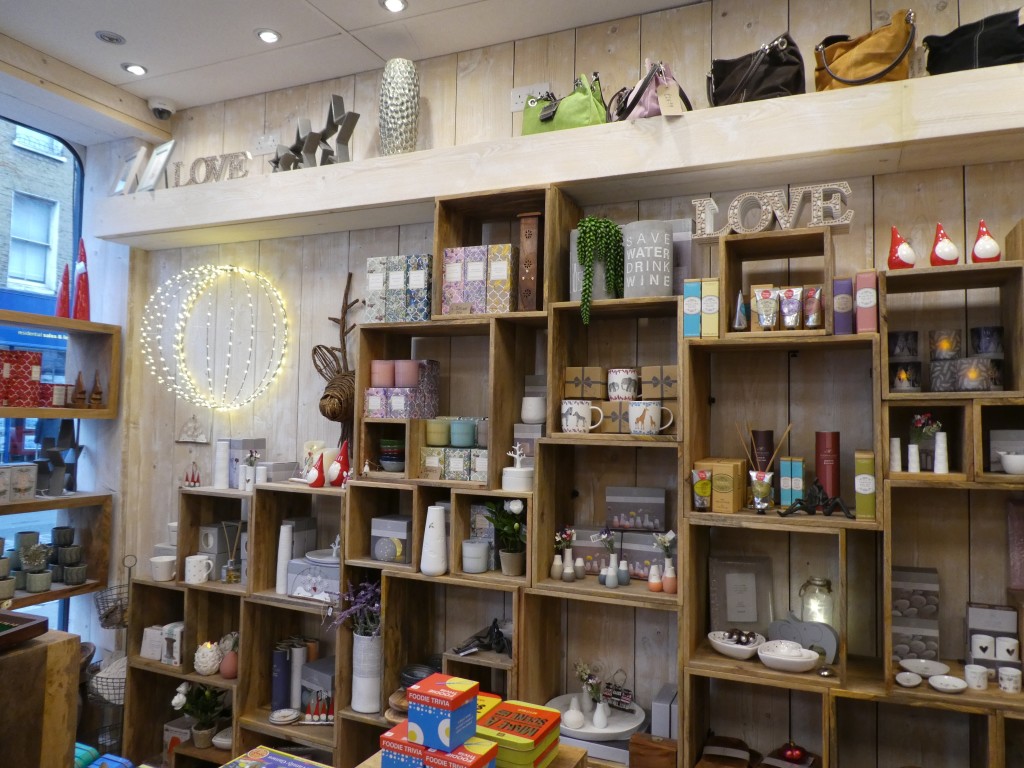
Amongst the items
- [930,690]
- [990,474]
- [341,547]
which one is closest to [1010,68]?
[990,474]

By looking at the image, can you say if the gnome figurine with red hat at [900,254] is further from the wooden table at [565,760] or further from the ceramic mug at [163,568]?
the ceramic mug at [163,568]

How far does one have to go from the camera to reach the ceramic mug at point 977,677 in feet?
6.32

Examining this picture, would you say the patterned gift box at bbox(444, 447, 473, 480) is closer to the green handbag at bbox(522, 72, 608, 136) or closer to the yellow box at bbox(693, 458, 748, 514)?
the yellow box at bbox(693, 458, 748, 514)

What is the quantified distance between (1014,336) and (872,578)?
805 mm

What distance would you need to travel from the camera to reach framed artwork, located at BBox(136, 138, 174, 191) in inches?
129

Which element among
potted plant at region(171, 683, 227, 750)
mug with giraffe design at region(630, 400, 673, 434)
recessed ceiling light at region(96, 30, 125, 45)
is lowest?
potted plant at region(171, 683, 227, 750)

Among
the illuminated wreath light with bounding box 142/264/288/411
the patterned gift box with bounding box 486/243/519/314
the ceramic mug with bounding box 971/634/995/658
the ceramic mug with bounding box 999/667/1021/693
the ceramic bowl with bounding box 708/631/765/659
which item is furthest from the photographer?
the illuminated wreath light with bounding box 142/264/288/411

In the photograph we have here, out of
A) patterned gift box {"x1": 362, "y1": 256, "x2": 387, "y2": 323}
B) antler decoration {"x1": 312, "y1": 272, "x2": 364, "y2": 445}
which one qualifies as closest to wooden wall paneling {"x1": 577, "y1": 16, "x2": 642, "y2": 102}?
patterned gift box {"x1": 362, "y1": 256, "x2": 387, "y2": 323}

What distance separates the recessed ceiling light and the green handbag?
5.65ft

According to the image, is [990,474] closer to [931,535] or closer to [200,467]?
[931,535]

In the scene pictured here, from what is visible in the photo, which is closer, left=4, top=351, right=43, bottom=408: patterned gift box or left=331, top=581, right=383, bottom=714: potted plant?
left=331, top=581, right=383, bottom=714: potted plant

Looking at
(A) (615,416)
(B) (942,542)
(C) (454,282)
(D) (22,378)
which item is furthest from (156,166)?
(B) (942,542)

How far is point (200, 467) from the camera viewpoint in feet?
11.2

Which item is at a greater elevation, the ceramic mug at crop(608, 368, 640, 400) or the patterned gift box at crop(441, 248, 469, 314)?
the patterned gift box at crop(441, 248, 469, 314)
